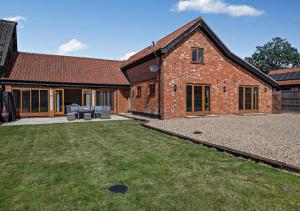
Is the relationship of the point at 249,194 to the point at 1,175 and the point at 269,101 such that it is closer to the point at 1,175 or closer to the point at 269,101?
the point at 1,175

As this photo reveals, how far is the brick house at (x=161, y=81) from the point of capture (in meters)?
15.4

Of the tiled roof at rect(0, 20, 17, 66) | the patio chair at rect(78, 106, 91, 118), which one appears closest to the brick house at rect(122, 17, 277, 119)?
the patio chair at rect(78, 106, 91, 118)

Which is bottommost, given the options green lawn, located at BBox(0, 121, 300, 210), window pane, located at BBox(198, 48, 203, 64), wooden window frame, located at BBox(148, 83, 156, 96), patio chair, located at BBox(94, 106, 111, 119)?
green lawn, located at BBox(0, 121, 300, 210)

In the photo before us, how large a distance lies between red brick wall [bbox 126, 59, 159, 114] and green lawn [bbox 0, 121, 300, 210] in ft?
30.9

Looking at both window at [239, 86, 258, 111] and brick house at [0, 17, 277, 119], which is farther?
window at [239, 86, 258, 111]

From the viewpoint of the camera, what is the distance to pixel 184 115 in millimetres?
15648

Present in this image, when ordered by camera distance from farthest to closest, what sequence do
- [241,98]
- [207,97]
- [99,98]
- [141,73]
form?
[99,98]
[141,73]
[241,98]
[207,97]

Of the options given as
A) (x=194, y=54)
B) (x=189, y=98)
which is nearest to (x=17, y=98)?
(x=189, y=98)

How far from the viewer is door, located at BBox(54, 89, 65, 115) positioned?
1888 cm

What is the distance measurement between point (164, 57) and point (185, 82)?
238 cm

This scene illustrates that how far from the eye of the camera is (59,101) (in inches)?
748

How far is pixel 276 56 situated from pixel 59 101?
7238 cm

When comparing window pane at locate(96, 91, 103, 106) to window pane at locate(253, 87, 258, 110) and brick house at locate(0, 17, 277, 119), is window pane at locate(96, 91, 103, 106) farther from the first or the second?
window pane at locate(253, 87, 258, 110)

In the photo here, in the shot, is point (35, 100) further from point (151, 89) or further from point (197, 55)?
point (197, 55)
